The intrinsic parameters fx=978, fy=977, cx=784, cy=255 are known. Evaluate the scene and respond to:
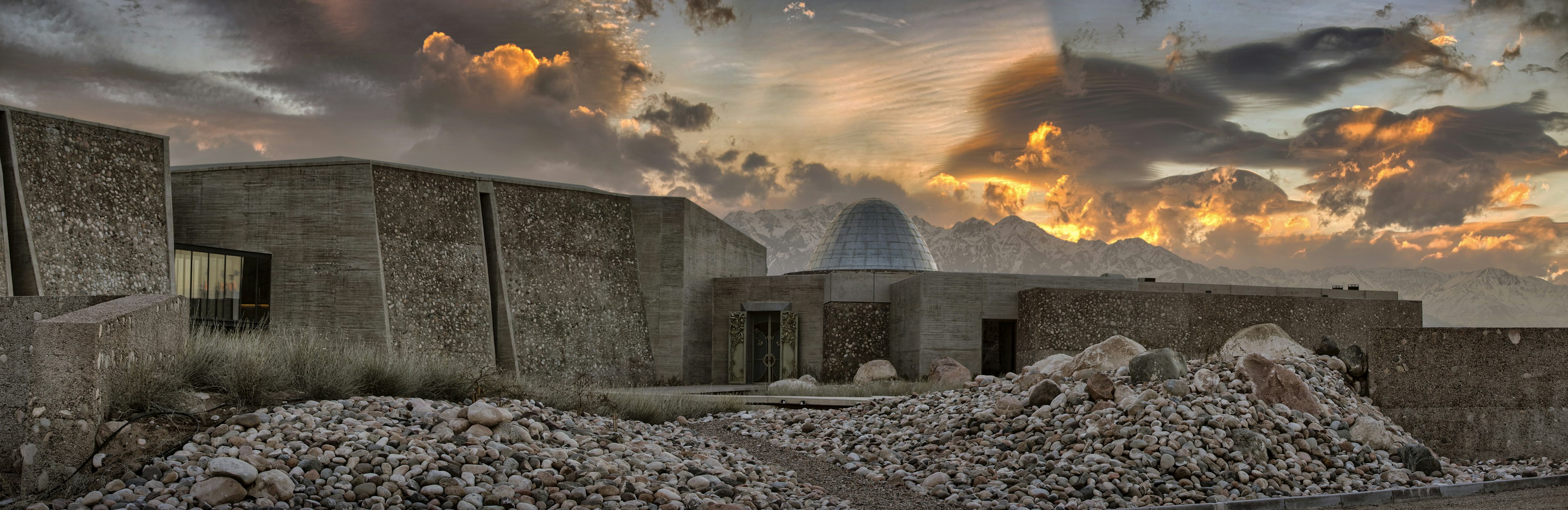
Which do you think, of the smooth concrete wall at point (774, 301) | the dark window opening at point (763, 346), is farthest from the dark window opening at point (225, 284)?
the dark window opening at point (763, 346)

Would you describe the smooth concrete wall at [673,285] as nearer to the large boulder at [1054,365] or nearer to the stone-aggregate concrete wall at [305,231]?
the stone-aggregate concrete wall at [305,231]

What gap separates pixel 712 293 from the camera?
91.1 feet

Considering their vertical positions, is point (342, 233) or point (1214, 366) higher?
point (342, 233)

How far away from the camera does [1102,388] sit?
1184 cm

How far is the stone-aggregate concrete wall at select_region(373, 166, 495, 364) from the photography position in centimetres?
2116

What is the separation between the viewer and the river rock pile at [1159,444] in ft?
32.2

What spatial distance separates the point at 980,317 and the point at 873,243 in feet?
43.5

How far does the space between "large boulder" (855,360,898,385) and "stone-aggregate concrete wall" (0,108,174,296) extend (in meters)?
14.9

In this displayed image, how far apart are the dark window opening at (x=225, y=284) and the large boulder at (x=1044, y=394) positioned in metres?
15.9

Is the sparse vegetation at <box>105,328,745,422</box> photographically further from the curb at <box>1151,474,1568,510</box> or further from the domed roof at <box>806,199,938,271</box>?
the domed roof at <box>806,199,938,271</box>

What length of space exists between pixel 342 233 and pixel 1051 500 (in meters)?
16.8

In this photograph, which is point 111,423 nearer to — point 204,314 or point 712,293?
point 204,314

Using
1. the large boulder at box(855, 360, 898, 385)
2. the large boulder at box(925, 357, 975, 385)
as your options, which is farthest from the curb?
the large boulder at box(855, 360, 898, 385)

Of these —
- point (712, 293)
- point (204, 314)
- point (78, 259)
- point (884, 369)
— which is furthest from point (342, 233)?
point (884, 369)
